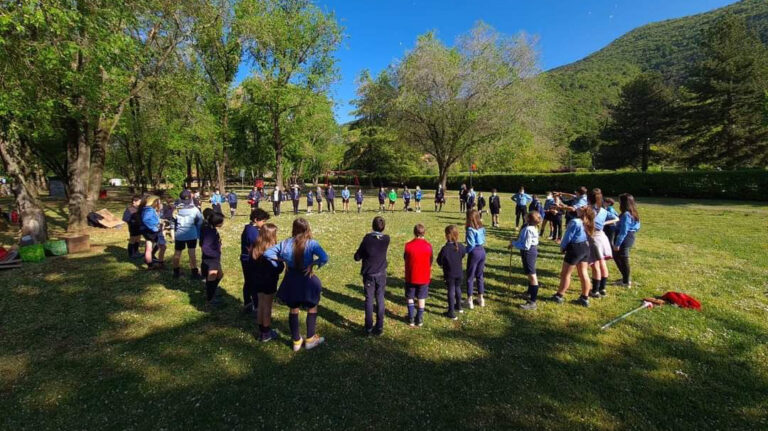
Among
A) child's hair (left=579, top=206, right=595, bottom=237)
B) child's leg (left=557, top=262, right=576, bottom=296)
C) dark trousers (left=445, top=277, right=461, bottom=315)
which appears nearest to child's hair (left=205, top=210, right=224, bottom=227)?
dark trousers (left=445, top=277, right=461, bottom=315)

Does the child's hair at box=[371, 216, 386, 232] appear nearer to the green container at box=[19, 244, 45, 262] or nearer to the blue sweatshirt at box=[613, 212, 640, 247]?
the blue sweatshirt at box=[613, 212, 640, 247]

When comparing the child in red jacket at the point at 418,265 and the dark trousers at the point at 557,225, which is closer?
the child in red jacket at the point at 418,265

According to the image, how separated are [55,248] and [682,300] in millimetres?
17215

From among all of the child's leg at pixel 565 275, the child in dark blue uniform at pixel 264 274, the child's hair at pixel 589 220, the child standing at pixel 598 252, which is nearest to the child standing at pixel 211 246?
the child in dark blue uniform at pixel 264 274

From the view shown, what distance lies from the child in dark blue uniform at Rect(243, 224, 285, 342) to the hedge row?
35.8 m

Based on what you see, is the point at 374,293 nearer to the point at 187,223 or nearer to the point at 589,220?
the point at 589,220

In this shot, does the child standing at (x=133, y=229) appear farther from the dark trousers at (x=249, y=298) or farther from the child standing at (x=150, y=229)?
the dark trousers at (x=249, y=298)

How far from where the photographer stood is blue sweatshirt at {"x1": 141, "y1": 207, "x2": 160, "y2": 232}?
911 cm

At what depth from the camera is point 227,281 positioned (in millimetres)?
8586

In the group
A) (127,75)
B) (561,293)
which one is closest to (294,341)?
(561,293)

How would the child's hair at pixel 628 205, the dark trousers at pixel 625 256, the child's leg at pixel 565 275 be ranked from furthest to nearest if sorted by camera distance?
the dark trousers at pixel 625 256
the child's hair at pixel 628 205
the child's leg at pixel 565 275

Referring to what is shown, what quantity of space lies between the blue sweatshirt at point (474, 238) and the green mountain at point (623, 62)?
82.3m

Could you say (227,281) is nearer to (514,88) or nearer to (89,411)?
(89,411)

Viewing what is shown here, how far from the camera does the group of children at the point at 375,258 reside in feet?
16.5
